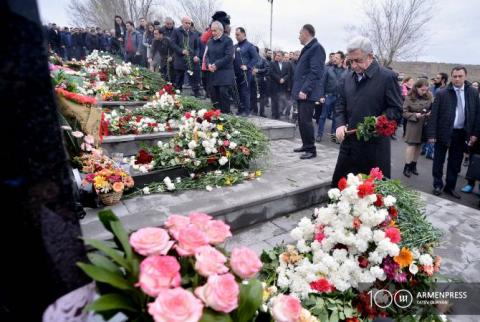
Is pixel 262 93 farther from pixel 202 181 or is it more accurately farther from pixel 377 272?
pixel 377 272

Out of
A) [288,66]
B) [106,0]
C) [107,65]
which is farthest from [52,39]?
[106,0]

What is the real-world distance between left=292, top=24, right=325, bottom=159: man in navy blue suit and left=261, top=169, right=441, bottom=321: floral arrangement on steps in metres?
3.04

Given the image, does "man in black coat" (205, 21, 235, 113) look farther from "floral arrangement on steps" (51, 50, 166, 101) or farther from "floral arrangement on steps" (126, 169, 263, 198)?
"floral arrangement on steps" (126, 169, 263, 198)

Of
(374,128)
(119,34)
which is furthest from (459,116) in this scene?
(119,34)

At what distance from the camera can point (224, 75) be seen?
20.9 ft

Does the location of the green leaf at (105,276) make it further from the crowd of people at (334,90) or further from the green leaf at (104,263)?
the crowd of people at (334,90)

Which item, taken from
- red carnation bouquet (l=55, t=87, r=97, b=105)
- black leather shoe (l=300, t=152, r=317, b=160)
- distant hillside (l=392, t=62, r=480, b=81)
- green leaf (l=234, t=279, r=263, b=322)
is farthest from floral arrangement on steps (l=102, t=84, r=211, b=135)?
distant hillside (l=392, t=62, r=480, b=81)

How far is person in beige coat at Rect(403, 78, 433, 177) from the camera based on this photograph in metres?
6.07

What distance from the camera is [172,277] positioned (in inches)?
34.8

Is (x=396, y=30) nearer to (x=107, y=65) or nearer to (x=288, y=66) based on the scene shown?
(x=288, y=66)

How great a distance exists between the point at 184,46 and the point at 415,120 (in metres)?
5.71

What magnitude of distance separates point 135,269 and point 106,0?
3524 centimetres

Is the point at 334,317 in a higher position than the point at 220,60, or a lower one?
lower

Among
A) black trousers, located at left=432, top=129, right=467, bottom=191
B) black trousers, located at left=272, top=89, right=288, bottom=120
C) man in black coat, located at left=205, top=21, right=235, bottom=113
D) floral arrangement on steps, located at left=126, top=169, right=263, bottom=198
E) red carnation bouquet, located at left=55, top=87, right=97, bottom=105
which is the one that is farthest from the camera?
black trousers, located at left=272, top=89, right=288, bottom=120
